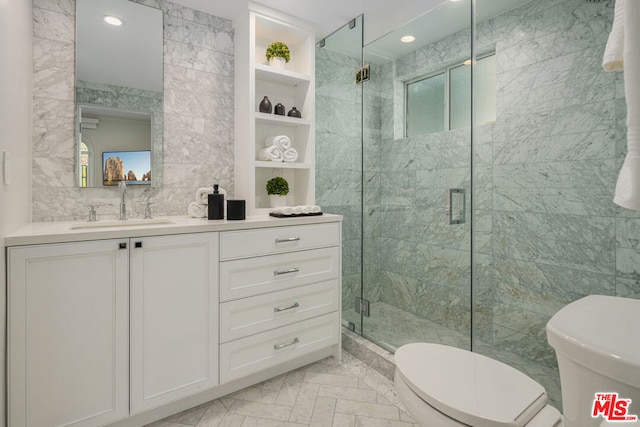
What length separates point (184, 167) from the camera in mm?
2170

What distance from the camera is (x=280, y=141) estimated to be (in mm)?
2330

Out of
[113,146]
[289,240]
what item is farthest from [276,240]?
[113,146]

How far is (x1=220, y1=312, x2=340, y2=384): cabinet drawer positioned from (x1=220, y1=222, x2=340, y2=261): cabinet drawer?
46cm

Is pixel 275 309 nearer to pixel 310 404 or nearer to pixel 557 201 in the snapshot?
pixel 310 404

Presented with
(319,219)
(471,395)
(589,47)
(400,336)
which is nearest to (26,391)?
(319,219)

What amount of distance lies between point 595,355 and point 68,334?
1.80 meters

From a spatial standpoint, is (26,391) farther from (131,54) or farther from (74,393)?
(131,54)

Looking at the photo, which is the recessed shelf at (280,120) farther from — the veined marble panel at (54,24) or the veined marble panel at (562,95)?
the veined marble panel at (562,95)

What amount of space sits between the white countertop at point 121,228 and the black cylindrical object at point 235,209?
0.05m

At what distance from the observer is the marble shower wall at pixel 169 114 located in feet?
5.77

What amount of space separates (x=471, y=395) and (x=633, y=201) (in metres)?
0.77

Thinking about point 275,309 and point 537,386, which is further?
point 275,309

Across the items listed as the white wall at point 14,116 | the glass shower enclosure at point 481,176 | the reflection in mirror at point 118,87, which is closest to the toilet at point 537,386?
the glass shower enclosure at point 481,176

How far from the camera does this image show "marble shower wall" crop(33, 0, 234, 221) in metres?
1.76
